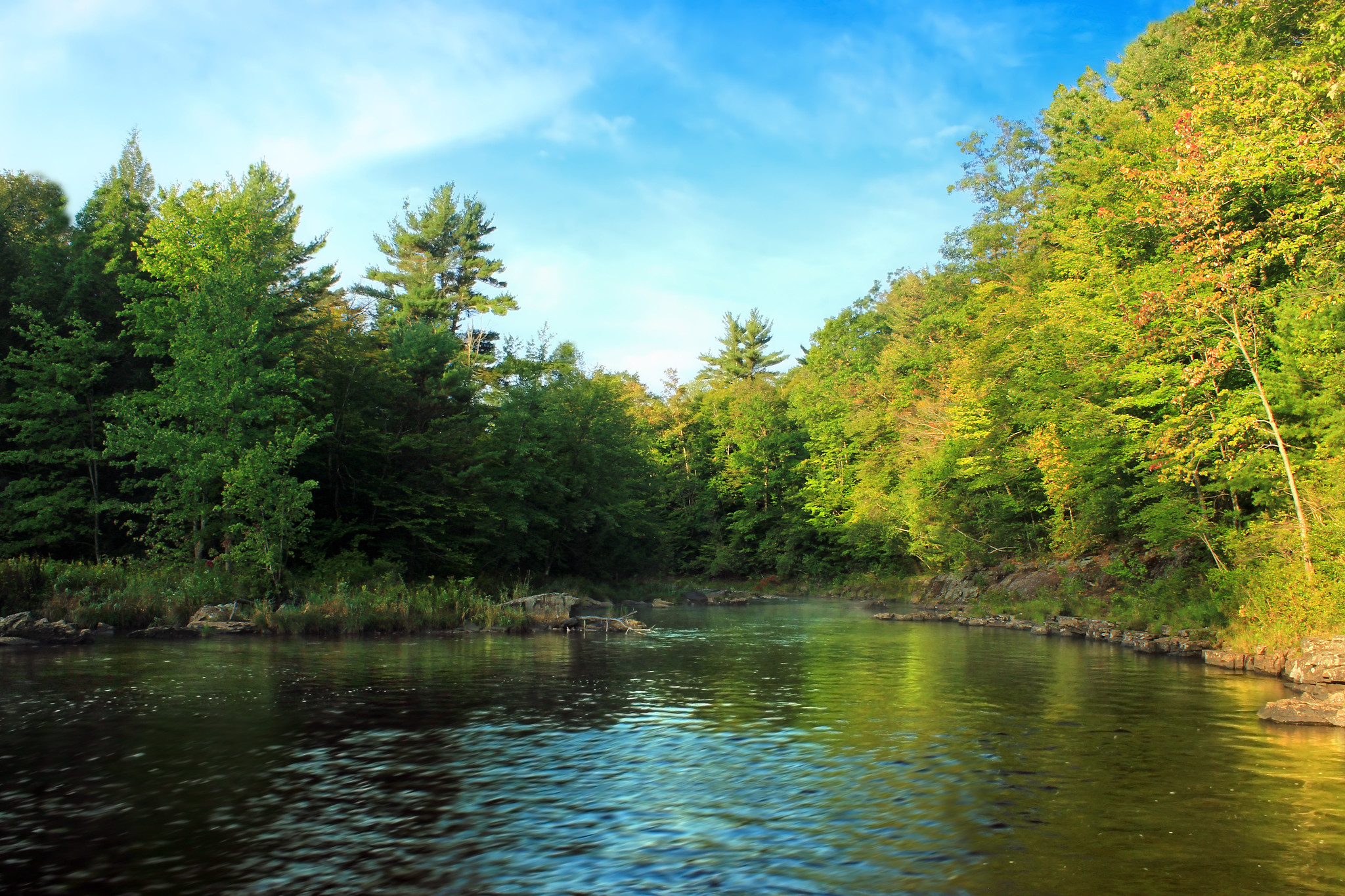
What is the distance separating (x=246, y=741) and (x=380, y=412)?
1095 inches

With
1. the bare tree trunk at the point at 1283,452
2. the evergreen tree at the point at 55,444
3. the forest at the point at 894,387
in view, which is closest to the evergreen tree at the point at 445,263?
the forest at the point at 894,387

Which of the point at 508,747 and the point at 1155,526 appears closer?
the point at 508,747

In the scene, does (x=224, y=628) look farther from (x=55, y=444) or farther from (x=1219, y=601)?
(x=1219, y=601)

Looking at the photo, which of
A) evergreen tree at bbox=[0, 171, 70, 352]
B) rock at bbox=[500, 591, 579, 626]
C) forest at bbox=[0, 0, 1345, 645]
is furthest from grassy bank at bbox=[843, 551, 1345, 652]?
evergreen tree at bbox=[0, 171, 70, 352]

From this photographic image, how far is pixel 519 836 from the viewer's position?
8.32 m

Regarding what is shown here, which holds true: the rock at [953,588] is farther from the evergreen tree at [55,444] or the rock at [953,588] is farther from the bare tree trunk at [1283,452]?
the evergreen tree at [55,444]

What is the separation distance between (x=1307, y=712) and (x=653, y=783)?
10.6 m

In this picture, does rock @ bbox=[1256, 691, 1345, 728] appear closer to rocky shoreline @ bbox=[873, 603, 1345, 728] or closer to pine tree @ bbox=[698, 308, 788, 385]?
rocky shoreline @ bbox=[873, 603, 1345, 728]

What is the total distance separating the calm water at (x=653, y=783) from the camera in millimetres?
7336

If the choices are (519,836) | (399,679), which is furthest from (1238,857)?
(399,679)

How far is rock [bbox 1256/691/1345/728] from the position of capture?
43.7ft

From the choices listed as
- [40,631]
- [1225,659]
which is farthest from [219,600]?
[1225,659]

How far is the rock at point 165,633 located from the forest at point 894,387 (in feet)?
10.00

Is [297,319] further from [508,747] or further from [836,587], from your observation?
[836,587]
